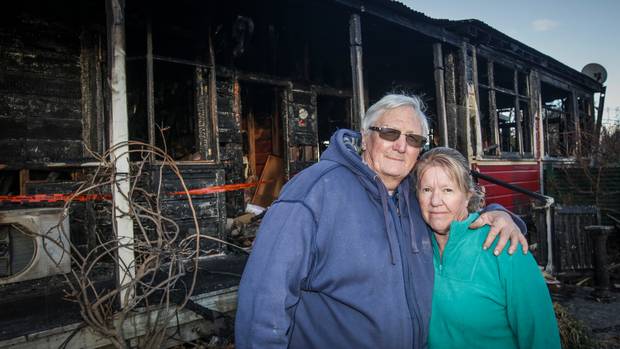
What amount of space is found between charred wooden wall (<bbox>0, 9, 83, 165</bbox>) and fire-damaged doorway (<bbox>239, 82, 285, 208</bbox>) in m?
3.19

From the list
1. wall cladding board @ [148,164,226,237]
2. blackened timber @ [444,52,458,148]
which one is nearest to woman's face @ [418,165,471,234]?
wall cladding board @ [148,164,226,237]

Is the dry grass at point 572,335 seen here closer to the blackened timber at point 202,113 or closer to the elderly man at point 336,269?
the elderly man at point 336,269

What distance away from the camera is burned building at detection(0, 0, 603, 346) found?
5039 millimetres

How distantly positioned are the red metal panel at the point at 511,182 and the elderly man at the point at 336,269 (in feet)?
26.1

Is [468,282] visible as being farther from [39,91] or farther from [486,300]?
[39,91]

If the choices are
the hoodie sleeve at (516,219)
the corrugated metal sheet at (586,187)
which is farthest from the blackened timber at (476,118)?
the hoodie sleeve at (516,219)

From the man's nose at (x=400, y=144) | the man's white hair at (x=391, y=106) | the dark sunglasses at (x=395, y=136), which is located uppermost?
the man's white hair at (x=391, y=106)

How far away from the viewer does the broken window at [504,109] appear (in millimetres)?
9906

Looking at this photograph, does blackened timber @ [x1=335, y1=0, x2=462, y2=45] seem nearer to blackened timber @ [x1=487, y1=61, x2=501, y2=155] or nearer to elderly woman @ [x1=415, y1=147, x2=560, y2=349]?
blackened timber @ [x1=487, y1=61, x2=501, y2=155]

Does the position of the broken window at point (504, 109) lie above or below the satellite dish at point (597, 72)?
below

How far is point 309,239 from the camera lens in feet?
5.32

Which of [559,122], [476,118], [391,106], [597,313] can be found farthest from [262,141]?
[559,122]

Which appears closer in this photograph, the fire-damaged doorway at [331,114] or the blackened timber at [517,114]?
the fire-damaged doorway at [331,114]

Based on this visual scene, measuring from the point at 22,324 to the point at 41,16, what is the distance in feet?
13.7
